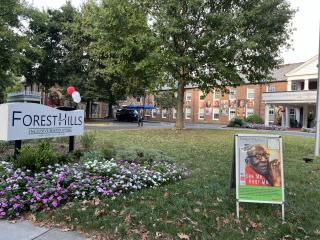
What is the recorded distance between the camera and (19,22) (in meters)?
25.3

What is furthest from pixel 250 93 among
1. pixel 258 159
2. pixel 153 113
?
pixel 258 159

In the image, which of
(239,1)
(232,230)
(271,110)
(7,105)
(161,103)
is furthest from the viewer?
(161,103)

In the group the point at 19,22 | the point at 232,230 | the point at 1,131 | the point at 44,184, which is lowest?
the point at 232,230

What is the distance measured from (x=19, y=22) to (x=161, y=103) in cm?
3316

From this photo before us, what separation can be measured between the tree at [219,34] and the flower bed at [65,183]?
42.3 feet

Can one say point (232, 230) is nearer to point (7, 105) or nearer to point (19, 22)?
point (7, 105)

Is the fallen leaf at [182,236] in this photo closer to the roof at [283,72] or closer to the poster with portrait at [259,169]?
the poster with portrait at [259,169]

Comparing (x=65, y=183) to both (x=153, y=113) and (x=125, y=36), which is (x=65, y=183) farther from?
(x=153, y=113)

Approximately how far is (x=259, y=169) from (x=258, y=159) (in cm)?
16

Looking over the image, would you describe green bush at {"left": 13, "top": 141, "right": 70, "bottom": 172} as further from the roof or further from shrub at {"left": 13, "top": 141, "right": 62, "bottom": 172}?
the roof

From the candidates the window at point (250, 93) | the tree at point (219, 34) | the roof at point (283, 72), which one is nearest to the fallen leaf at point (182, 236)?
the tree at point (219, 34)

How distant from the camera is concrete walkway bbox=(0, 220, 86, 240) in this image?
14.2ft

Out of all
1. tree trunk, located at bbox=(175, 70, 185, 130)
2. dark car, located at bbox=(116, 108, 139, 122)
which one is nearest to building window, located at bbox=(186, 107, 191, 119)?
dark car, located at bbox=(116, 108, 139, 122)

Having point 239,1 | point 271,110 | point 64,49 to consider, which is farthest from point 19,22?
point 271,110
